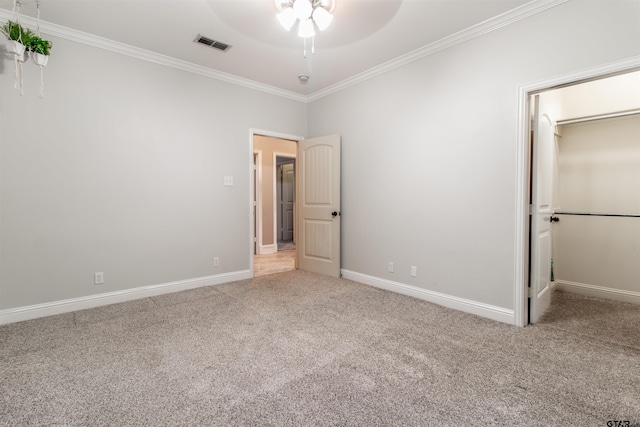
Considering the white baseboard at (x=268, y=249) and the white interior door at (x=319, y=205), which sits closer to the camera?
the white interior door at (x=319, y=205)

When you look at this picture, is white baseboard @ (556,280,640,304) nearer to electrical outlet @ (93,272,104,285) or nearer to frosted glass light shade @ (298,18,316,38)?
frosted glass light shade @ (298,18,316,38)

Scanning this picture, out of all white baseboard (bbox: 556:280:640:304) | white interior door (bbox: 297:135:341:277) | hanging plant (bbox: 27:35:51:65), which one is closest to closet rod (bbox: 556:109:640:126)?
white baseboard (bbox: 556:280:640:304)

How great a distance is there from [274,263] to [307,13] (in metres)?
4.08

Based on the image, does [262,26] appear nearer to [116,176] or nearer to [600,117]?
[116,176]

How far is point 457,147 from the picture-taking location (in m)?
3.07

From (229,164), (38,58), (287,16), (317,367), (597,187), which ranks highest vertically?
(287,16)

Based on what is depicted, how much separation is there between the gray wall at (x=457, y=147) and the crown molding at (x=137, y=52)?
1309mm

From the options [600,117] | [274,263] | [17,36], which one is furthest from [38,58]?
[600,117]

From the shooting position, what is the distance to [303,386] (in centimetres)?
181

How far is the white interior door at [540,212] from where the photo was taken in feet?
8.78

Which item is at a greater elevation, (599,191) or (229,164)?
(229,164)

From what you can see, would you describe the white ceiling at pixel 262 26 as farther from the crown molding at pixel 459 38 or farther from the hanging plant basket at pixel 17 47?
the hanging plant basket at pixel 17 47

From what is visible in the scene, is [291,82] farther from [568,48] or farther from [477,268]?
[477,268]

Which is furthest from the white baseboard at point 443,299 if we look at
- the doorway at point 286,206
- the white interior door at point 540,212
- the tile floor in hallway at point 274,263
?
the doorway at point 286,206
